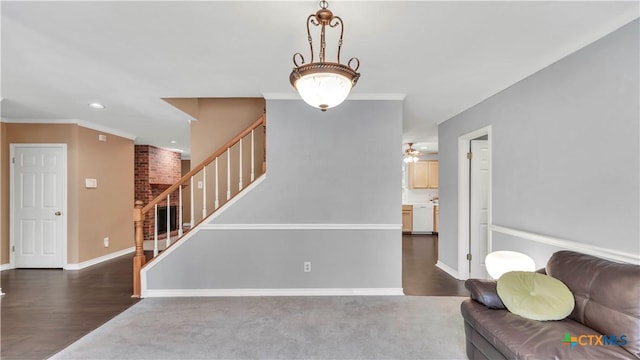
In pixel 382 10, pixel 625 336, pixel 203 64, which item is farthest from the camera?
pixel 203 64

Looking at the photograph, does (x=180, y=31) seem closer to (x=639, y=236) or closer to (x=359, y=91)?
(x=359, y=91)

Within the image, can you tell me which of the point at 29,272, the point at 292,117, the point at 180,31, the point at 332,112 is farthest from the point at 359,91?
the point at 29,272

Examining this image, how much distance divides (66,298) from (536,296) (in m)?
4.74

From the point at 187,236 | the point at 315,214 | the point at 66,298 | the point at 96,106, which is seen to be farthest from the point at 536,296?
the point at 96,106

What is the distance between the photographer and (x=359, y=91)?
3311 millimetres

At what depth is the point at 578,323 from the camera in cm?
181

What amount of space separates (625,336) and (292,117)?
3.23 metres

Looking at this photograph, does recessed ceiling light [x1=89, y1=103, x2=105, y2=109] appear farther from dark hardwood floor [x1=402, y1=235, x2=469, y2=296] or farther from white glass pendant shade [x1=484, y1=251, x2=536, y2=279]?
white glass pendant shade [x1=484, y1=251, x2=536, y2=279]

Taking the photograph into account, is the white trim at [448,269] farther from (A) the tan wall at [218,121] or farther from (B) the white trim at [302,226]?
(A) the tan wall at [218,121]

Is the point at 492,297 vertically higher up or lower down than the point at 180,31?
lower down

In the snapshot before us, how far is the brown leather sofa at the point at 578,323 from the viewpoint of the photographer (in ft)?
5.06

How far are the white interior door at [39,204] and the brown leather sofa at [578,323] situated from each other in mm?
5892

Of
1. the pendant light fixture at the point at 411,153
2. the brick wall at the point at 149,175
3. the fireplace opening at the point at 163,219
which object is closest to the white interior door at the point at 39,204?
the brick wall at the point at 149,175

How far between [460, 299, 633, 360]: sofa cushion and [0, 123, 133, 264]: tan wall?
572 centimetres
